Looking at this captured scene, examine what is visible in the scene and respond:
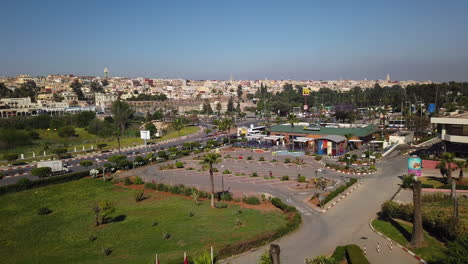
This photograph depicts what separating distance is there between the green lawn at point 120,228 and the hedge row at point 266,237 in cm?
85

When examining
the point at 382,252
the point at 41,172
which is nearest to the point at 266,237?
the point at 382,252

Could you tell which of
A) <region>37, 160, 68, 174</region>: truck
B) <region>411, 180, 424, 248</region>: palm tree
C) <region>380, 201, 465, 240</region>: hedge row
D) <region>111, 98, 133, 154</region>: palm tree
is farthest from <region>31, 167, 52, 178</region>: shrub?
<region>111, 98, 133, 154</region>: palm tree

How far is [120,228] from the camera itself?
76.8 feet

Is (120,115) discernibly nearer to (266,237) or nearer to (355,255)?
(266,237)

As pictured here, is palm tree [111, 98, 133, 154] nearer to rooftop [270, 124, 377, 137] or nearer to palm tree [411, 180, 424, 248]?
rooftop [270, 124, 377, 137]

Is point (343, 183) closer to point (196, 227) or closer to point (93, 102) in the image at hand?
point (196, 227)

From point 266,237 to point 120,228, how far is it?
10.0 m

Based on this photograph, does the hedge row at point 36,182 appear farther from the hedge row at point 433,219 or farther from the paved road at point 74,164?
the hedge row at point 433,219

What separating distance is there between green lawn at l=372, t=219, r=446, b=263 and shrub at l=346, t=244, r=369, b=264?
3.11 m

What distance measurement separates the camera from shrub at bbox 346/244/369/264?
1596cm

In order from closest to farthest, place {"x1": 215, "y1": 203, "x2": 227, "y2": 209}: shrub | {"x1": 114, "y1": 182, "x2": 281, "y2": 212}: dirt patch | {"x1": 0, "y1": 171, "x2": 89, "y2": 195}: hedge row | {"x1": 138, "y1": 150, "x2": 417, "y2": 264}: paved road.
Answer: {"x1": 138, "y1": 150, "x2": 417, "y2": 264}: paved road
{"x1": 114, "y1": 182, "x2": 281, "y2": 212}: dirt patch
{"x1": 215, "y1": 203, "x2": 227, "y2": 209}: shrub
{"x1": 0, "y1": 171, "x2": 89, "y2": 195}: hedge row

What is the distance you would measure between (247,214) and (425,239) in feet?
36.3

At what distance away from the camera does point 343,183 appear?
3269 centimetres

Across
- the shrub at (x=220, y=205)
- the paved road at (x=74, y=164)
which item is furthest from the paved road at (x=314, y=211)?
the paved road at (x=74, y=164)
